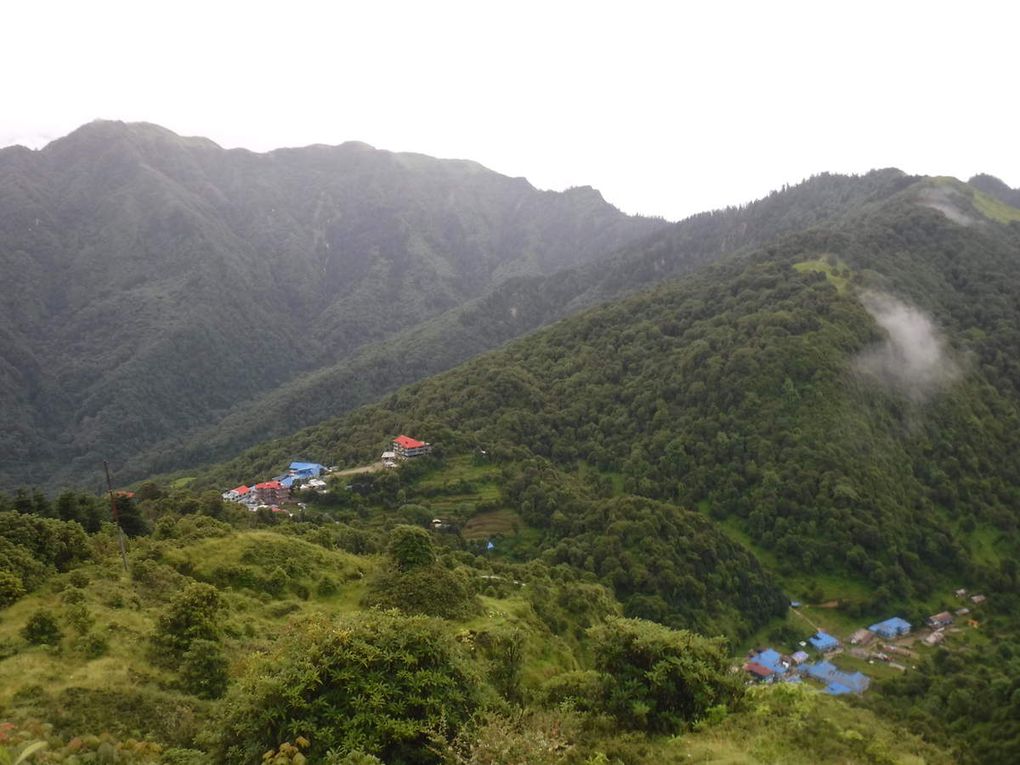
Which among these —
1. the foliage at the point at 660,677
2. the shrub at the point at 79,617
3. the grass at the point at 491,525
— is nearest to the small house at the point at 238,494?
the grass at the point at 491,525

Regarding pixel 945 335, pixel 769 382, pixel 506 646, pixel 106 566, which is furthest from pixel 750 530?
pixel 106 566

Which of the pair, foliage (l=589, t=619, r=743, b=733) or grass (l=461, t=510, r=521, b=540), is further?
grass (l=461, t=510, r=521, b=540)

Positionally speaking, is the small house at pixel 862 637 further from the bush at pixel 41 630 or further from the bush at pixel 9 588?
the bush at pixel 9 588

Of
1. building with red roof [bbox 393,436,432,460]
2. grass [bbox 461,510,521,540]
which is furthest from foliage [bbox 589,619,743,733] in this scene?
building with red roof [bbox 393,436,432,460]

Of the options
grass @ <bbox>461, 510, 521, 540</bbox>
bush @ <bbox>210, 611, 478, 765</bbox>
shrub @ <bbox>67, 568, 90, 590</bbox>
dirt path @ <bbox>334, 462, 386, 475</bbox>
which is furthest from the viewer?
dirt path @ <bbox>334, 462, 386, 475</bbox>

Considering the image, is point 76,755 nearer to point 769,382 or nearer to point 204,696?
point 204,696

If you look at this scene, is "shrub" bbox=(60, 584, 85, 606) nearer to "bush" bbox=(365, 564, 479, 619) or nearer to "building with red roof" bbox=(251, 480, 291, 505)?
"bush" bbox=(365, 564, 479, 619)

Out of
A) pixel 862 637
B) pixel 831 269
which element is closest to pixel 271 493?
pixel 862 637
